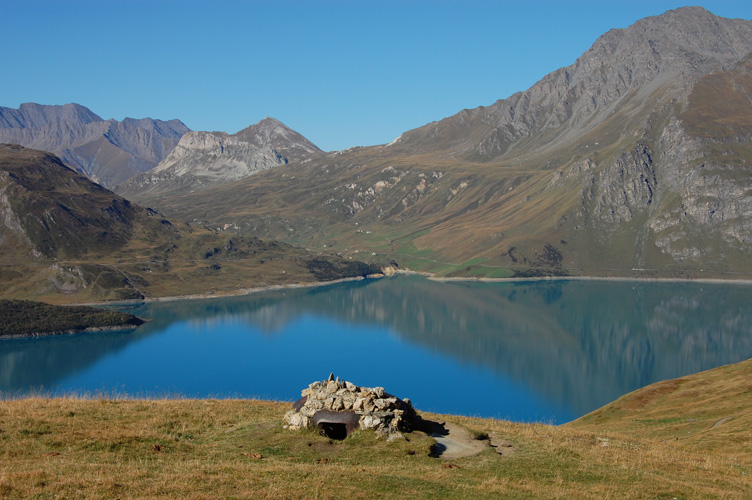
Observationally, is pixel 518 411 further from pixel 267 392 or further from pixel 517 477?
pixel 517 477

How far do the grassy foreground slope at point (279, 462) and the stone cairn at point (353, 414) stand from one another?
80 centimetres

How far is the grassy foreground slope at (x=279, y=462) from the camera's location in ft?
77.6

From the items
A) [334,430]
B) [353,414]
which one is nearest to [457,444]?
[353,414]

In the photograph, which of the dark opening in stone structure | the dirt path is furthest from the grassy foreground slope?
the dark opening in stone structure

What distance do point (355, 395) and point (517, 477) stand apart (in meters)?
10.1

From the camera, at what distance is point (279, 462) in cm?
2828

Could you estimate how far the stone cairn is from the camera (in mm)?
32875

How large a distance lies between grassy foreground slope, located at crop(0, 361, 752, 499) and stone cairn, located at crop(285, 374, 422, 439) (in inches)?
31.4

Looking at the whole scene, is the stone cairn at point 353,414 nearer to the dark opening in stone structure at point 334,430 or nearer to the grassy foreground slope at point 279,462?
the dark opening in stone structure at point 334,430

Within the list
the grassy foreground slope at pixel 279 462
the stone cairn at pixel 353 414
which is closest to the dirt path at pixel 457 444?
the grassy foreground slope at pixel 279 462

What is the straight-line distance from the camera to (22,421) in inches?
1251

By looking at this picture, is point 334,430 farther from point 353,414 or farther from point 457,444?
point 457,444

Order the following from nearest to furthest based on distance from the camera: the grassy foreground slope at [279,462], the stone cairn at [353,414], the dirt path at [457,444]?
the grassy foreground slope at [279,462] → the dirt path at [457,444] → the stone cairn at [353,414]

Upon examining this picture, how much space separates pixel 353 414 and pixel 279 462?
6082 millimetres
